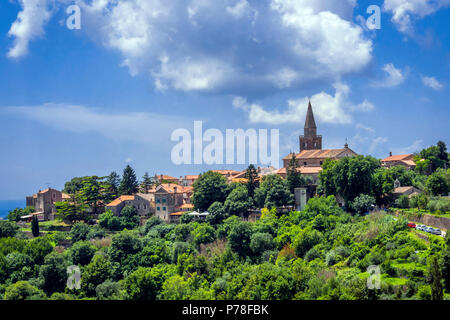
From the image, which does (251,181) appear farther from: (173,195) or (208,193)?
(173,195)

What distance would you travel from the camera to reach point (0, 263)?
39.2 metres

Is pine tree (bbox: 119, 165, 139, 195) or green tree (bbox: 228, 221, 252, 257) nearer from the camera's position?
green tree (bbox: 228, 221, 252, 257)

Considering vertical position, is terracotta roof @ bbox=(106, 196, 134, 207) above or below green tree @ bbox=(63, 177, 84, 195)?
below

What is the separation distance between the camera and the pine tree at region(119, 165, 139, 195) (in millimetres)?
60272

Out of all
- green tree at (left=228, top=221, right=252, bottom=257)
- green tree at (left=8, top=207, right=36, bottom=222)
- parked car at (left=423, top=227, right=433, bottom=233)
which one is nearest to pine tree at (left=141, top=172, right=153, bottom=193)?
green tree at (left=8, top=207, right=36, bottom=222)

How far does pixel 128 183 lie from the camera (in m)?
60.6

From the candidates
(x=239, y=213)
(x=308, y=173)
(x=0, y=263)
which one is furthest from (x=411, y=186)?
(x=0, y=263)

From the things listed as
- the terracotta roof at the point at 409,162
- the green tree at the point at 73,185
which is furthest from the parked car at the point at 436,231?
the green tree at the point at 73,185

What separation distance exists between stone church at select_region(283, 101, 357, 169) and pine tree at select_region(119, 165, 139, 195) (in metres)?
20.2

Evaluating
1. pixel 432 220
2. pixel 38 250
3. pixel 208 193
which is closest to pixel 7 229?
pixel 38 250

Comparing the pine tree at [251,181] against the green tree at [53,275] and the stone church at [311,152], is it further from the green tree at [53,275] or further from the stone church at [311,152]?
the green tree at [53,275]

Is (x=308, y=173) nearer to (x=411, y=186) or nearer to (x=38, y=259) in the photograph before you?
(x=411, y=186)

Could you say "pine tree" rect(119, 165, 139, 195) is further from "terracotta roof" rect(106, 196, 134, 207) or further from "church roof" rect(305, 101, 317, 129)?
"church roof" rect(305, 101, 317, 129)
